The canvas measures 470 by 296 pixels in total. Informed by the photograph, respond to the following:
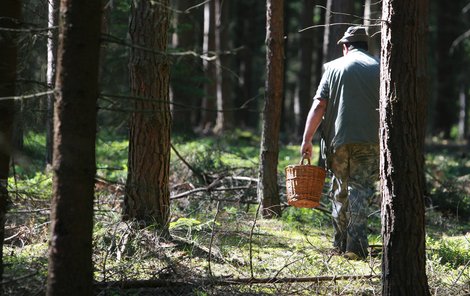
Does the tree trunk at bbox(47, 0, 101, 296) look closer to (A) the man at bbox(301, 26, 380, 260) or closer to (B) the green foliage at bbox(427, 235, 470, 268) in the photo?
(A) the man at bbox(301, 26, 380, 260)

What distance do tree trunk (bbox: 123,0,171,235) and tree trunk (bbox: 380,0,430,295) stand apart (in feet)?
8.53

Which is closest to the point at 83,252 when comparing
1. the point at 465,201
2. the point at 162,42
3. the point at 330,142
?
the point at 162,42

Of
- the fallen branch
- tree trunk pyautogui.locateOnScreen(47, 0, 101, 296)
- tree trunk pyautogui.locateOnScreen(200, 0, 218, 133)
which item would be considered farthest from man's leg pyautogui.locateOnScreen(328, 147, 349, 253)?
tree trunk pyautogui.locateOnScreen(200, 0, 218, 133)

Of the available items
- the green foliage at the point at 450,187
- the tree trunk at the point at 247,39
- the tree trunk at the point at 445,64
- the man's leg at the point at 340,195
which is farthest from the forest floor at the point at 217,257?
the tree trunk at the point at 247,39

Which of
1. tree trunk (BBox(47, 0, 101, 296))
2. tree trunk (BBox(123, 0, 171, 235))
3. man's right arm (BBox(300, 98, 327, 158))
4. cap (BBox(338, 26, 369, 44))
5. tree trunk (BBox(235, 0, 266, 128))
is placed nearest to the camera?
tree trunk (BBox(47, 0, 101, 296))

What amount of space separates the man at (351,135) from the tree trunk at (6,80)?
356 centimetres

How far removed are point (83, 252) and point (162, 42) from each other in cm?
320

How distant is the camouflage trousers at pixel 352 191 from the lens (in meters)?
7.37

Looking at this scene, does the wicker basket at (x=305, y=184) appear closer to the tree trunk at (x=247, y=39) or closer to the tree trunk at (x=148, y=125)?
the tree trunk at (x=148, y=125)

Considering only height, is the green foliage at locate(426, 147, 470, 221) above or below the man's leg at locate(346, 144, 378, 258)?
below

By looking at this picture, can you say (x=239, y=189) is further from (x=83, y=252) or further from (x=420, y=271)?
(x=83, y=252)

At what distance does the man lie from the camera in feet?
24.3

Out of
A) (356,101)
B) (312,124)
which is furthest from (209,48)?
(356,101)

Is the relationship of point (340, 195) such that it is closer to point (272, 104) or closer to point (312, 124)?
point (312, 124)
